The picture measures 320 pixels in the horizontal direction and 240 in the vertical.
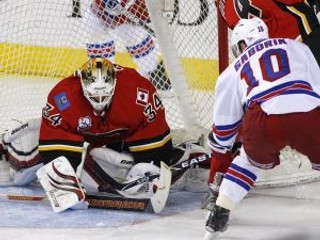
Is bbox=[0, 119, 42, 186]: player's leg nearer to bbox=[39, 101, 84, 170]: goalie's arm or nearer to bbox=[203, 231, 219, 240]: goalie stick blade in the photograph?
bbox=[39, 101, 84, 170]: goalie's arm

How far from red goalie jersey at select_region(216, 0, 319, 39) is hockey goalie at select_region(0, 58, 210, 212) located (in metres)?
0.42

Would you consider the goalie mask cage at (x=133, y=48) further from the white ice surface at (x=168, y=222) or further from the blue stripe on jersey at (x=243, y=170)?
the blue stripe on jersey at (x=243, y=170)

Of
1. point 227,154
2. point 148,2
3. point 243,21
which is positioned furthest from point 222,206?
point 148,2

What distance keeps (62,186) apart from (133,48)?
1.05 m

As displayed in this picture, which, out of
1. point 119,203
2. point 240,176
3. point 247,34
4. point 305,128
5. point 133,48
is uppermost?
point 247,34

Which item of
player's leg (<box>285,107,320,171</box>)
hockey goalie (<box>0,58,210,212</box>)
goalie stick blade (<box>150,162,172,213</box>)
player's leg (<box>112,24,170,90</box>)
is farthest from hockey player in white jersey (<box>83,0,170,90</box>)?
player's leg (<box>285,107,320,171</box>)

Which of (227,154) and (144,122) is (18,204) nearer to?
(144,122)

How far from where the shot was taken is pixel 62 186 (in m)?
2.84

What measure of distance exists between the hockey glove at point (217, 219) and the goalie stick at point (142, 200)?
0.37m

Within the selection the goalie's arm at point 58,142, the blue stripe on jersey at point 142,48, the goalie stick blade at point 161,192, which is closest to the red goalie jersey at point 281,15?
the goalie stick blade at point 161,192

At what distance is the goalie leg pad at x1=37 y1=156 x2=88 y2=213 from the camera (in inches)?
111

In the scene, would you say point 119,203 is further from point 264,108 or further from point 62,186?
point 264,108

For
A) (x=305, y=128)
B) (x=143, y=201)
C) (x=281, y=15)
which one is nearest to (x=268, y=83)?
(x=305, y=128)

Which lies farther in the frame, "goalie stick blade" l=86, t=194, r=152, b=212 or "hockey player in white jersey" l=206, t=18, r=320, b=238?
"goalie stick blade" l=86, t=194, r=152, b=212
